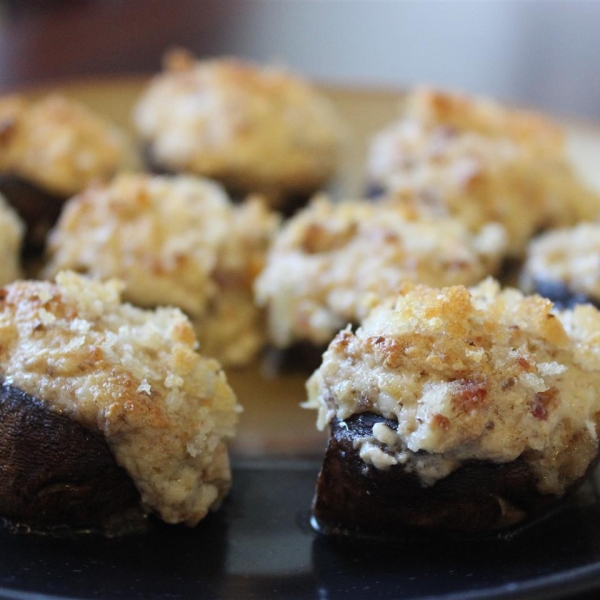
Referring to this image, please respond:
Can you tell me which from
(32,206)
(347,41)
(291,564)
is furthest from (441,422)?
(347,41)

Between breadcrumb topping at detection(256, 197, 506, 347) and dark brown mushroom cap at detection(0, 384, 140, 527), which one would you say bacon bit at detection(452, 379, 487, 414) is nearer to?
breadcrumb topping at detection(256, 197, 506, 347)

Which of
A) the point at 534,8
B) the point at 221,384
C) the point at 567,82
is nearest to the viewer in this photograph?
the point at 221,384

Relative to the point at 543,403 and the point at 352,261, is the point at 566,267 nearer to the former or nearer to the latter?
the point at 352,261

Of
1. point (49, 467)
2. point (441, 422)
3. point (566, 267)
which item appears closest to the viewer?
point (441, 422)

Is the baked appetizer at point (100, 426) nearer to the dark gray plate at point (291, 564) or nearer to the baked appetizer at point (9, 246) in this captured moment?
the dark gray plate at point (291, 564)

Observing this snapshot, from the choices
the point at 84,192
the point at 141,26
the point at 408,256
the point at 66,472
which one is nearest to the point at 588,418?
the point at 408,256

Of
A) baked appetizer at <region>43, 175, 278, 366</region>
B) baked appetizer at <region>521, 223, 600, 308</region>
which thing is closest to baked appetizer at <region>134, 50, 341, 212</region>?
baked appetizer at <region>43, 175, 278, 366</region>

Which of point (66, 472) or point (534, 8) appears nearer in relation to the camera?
point (66, 472)

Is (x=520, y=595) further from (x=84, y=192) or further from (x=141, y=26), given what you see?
(x=141, y=26)
